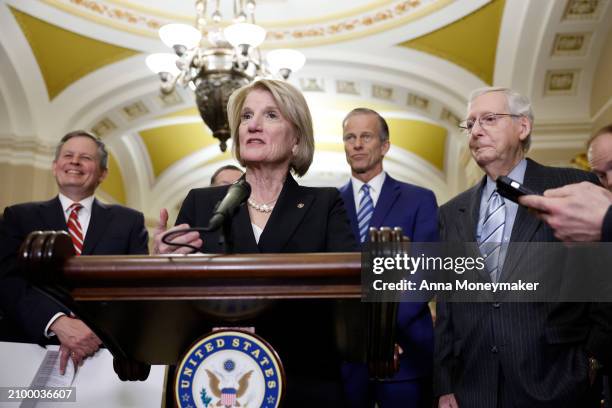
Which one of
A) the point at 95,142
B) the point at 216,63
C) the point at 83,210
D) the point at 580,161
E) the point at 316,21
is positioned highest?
the point at 316,21

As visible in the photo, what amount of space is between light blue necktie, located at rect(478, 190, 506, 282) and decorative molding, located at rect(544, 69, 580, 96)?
5821 mm

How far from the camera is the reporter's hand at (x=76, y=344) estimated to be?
1.92m

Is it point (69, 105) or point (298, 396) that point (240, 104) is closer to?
point (298, 396)

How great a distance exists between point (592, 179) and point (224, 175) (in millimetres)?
2453

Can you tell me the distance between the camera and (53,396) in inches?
69.7

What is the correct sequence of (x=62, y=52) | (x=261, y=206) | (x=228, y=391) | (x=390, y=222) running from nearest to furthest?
1. (x=228, y=391)
2. (x=261, y=206)
3. (x=390, y=222)
4. (x=62, y=52)

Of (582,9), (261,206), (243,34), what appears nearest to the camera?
(261,206)

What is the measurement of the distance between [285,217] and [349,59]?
744 cm

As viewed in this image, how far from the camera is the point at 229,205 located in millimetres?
1373

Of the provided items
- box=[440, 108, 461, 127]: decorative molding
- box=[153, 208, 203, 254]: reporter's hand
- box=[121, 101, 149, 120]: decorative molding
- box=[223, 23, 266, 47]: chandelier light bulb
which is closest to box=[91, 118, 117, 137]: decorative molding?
box=[121, 101, 149, 120]: decorative molding

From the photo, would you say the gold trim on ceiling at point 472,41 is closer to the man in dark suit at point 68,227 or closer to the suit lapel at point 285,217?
the man in dark suit at point 68,227

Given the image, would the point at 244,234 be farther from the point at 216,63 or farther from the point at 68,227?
the point at 216,63

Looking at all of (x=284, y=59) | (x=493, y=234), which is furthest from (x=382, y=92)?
(x=493, y=234)

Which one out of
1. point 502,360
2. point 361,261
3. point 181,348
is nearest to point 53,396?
point 181,348
